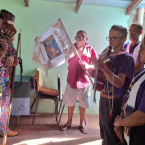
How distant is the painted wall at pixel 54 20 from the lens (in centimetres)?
347

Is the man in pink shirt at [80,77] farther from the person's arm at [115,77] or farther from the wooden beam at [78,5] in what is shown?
the person's arm at [115,77]

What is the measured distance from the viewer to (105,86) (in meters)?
1.56

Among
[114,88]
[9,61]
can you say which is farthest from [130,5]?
[9,61]

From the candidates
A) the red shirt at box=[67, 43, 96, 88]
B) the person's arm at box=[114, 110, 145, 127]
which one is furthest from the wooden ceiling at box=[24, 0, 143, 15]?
the person's arm at box=[114, 110, 145, 127]

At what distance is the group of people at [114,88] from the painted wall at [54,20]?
92cm

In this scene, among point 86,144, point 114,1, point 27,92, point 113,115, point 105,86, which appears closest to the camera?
point 113,115

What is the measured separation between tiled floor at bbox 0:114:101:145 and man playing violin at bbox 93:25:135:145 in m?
1.18

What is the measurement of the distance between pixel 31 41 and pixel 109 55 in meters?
2.49

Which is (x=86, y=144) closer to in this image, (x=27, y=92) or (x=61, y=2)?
(x=27, y=92)

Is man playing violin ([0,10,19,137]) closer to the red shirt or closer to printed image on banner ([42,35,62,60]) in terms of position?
printed image on banner ([42,35,62,60])

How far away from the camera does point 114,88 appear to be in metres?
1.46

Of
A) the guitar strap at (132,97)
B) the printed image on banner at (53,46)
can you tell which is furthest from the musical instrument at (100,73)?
the printed image on banner at (53,46)

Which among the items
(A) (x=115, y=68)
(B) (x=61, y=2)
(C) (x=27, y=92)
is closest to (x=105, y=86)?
(A) (x=115, y=68)

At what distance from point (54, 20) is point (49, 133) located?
2.32 m
